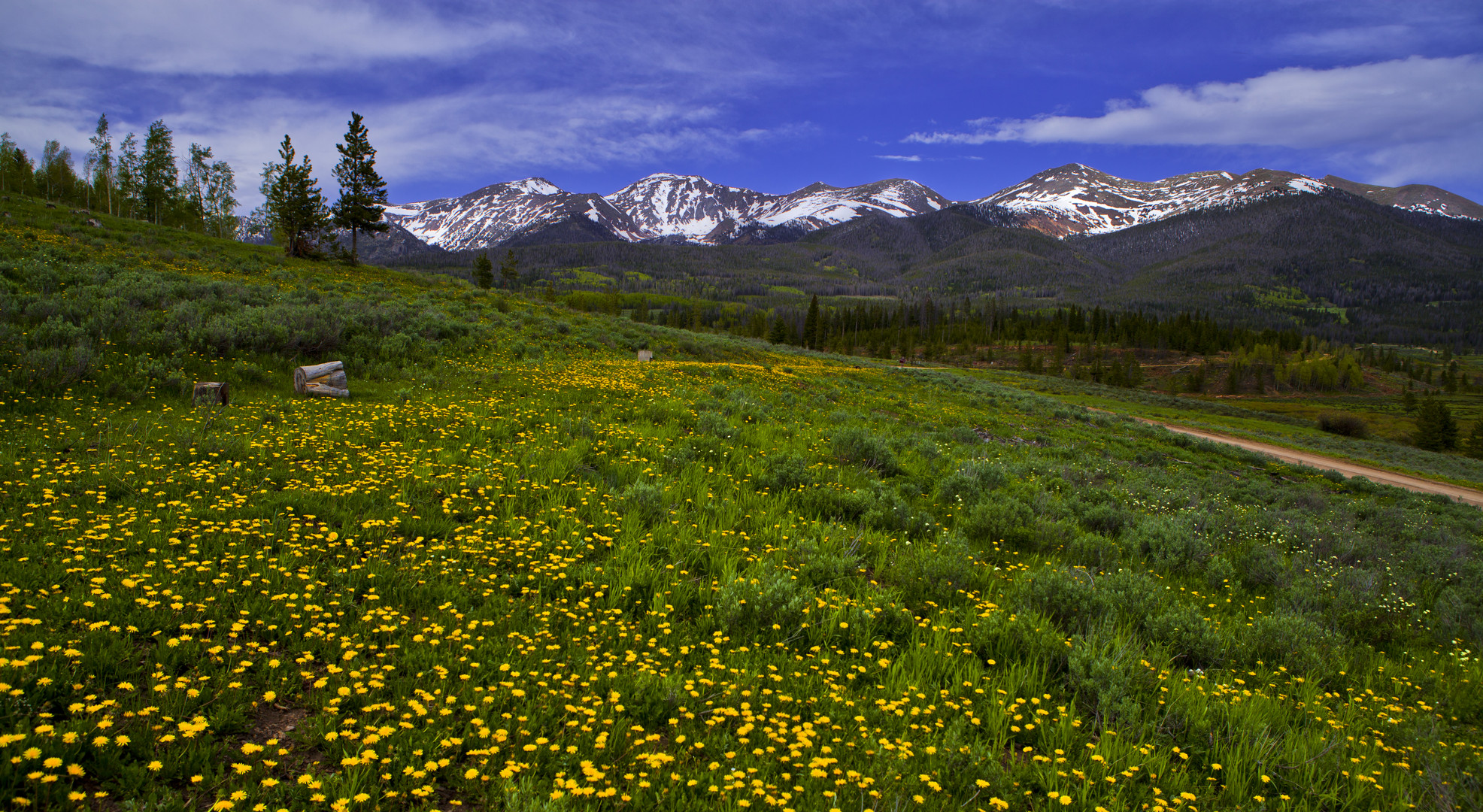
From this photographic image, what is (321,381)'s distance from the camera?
12305 millimetres

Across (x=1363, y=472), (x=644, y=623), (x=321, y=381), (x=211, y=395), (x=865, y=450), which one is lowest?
(x=1363, y=472)

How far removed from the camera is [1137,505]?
11156 mm

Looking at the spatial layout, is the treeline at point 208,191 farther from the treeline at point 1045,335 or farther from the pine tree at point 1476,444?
the pine tree at point 1476,444

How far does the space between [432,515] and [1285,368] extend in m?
157

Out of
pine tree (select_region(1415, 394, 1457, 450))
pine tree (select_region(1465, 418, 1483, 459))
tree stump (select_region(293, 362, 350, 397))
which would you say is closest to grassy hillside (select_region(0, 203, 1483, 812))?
tree stump (select_region(293, 362, 350, 397))

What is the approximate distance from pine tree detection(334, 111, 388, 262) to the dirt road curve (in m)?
63.5

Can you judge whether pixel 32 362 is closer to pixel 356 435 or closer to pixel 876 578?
pixel 356 435

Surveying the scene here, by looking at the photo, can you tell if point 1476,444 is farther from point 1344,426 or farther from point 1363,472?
point 1363,472

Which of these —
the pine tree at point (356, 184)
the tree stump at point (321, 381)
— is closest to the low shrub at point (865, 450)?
the tree stump at point (321, 381)

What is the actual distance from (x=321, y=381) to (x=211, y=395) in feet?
6.99

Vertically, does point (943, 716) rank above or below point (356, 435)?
below

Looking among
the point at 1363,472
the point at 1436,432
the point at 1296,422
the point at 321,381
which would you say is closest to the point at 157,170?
the point at 321,381

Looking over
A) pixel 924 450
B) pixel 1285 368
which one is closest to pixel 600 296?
pixel 1285 368

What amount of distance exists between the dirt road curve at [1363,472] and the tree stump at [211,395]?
120 ft
